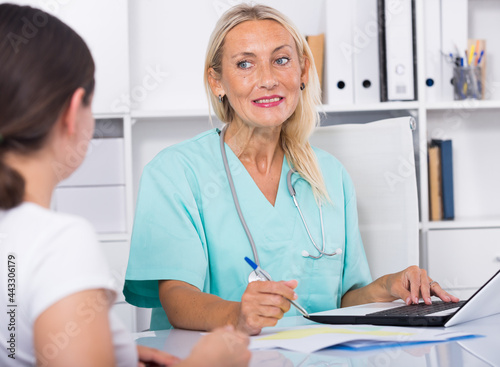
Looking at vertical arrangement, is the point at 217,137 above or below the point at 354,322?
above

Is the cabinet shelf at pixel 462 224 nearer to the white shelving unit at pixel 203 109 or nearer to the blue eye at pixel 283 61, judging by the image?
the white shelving unit at pixel 203 109

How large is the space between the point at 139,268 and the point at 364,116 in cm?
131

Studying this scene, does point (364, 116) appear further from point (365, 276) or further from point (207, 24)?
point (365, 276)

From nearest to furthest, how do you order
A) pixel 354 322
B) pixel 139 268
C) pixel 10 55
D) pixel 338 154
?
pixel 10 55 < pixel 354 322 < pixel 139 268 < pixel 338 154

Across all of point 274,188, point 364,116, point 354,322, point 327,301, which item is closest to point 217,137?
point 274,188

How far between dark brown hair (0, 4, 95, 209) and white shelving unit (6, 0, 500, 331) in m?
1.38

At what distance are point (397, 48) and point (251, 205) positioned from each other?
36.5 inches

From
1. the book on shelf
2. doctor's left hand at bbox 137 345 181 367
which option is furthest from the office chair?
doctor's left hand at bbox 137 345 181 367

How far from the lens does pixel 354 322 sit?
100 centimetres

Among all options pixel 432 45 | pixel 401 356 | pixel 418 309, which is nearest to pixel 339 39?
pixel 432 45

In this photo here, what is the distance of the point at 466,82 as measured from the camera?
208 cm

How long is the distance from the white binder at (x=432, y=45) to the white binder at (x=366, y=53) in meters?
0.18

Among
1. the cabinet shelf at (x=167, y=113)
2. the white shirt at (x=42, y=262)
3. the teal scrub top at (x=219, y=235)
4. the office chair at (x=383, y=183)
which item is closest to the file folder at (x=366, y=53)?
the office chair at (x=383, y=183)

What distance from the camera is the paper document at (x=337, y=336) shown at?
32.9 inches
